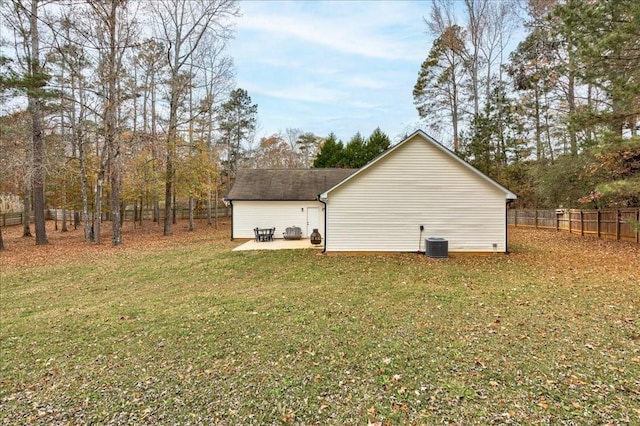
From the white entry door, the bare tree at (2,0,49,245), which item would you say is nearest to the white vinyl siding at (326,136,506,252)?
the white entry door

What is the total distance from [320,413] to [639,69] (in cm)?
1083

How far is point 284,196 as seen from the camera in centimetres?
1825

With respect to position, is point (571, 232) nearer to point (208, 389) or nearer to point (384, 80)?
point (384, 80)

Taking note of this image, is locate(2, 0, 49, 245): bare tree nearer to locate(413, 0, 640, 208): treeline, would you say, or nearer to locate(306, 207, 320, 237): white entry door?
locate(306, 207, 320, 237): white entry door

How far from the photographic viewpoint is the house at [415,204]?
38.4 ft

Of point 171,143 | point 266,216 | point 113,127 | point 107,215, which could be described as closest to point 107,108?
point 113,127

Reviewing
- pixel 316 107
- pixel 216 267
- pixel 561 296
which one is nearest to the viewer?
pixel 561 296

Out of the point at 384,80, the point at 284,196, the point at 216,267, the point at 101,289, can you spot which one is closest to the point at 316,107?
the point at 384,80

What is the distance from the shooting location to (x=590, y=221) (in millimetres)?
15781

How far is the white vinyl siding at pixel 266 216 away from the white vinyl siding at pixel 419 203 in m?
6.16

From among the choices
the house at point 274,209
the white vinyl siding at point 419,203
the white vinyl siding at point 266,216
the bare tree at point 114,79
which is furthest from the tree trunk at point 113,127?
the white vinyl siding at point 419,203

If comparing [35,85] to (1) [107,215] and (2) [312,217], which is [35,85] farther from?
(1) [107,215]

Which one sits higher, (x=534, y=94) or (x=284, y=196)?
(x=534, y=94)

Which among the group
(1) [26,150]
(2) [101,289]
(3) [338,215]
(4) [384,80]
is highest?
(4) [384,80]
